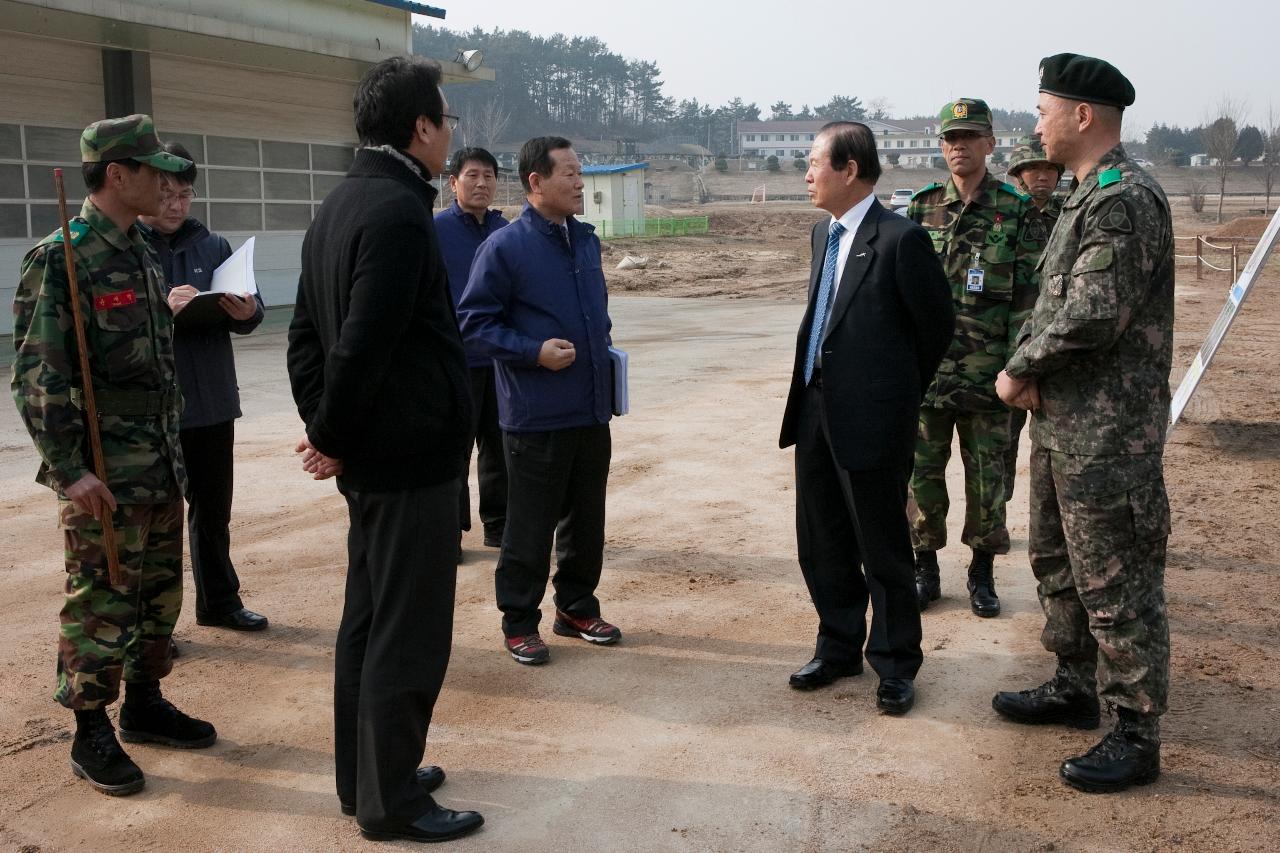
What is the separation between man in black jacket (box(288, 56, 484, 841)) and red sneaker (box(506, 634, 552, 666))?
1.26 meters

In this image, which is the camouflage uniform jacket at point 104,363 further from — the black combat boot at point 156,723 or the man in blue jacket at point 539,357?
the man in blue jacket at point 539,357

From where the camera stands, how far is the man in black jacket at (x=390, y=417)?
2938mm

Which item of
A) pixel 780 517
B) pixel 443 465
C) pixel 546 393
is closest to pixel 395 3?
pixel 780 517

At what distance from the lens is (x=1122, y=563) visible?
3.47 metres

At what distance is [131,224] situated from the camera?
3.68 metres

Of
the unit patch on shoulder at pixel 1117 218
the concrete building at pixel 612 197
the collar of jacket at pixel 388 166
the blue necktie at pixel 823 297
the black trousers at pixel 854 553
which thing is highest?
the concrete building at pixel 612 197

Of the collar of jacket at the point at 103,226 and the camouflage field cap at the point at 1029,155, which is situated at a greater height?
the camouflage field cap at the point at 1029,155

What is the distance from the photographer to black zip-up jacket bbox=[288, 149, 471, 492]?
2914mm

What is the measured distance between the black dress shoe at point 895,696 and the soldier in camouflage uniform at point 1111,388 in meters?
0.66

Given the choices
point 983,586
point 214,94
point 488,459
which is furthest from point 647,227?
point 983,586

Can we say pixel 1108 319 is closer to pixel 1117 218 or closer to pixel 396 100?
pixel 1117 218

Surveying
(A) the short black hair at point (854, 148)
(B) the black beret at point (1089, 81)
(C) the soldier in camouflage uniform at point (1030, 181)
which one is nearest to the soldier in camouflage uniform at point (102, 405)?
(A) the short black hair at point (854, 148)

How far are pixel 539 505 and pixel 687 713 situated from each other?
3.39 ft

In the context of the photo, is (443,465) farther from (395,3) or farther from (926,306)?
(395,3)
